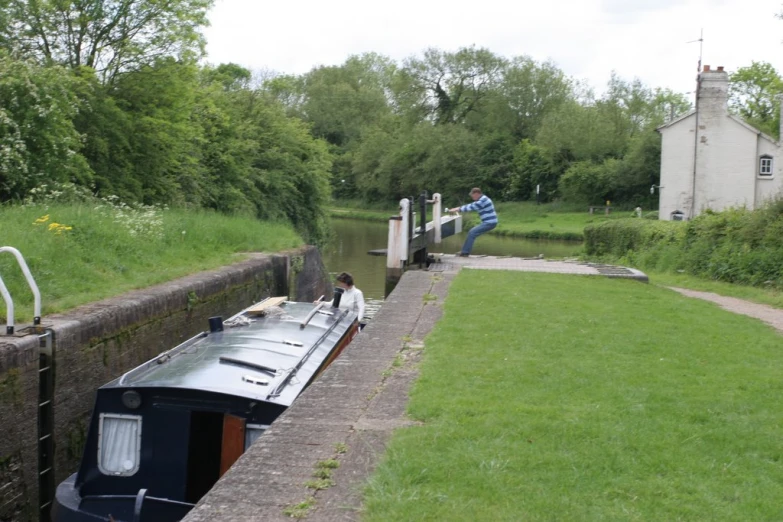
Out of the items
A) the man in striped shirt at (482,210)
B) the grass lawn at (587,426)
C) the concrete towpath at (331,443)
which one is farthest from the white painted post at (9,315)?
the man in striped shirt at (482,210)

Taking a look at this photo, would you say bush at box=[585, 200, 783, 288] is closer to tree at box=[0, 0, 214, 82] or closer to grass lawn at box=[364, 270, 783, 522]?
grass lawn at box=[364, 270, 783, 522]

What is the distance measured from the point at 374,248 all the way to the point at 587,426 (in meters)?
30.0

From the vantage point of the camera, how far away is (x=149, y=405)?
6402 millimetres

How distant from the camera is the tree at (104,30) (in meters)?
16.5

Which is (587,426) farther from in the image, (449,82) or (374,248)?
(449,82)

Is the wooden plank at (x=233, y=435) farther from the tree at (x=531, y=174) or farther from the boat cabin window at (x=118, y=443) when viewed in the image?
the tree at (x=531, y=174)

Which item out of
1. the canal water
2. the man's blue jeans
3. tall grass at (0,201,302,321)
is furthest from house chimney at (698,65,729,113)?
tall grass at (0,201,302,321)

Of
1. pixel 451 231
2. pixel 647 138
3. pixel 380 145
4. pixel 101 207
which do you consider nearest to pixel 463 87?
pixel 380 145

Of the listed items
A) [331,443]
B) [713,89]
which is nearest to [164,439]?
[331,443]

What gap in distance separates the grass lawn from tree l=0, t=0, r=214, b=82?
11003 millimetres

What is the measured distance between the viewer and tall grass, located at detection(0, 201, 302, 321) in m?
9.15

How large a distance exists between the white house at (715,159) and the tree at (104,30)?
72.6 ft

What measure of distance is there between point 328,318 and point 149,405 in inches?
146

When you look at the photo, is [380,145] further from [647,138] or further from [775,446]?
[775,446]
